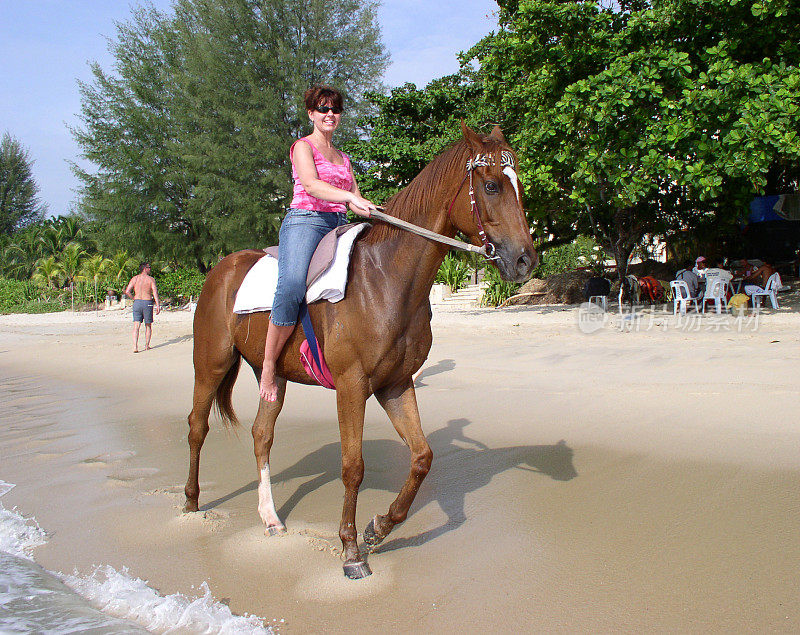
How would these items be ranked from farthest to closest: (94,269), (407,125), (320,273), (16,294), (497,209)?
(16,294) < (94,269) < (407,125) < (320,273) < (497,209)

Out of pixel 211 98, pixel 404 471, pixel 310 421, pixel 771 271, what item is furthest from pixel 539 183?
pixel 211 98

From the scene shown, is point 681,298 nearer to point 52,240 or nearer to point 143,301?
point 143,301

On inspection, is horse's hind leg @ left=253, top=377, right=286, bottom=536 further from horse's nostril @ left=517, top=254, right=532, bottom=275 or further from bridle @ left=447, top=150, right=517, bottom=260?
horse's nostril @ left=517, top=254, right=532, bottom=275

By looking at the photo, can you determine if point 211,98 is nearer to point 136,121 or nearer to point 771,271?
point 136,121

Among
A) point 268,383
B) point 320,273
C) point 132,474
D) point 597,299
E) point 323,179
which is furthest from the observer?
point 597,299

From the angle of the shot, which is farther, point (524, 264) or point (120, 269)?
point (120, 269)

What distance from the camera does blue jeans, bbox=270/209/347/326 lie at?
3480 millimetres

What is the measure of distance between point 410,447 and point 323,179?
1.68 meters

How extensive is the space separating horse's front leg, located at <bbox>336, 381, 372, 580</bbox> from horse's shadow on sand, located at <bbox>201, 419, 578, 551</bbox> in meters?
0.62

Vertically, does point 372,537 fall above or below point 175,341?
below

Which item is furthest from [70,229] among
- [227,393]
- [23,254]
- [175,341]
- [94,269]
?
[227,393]

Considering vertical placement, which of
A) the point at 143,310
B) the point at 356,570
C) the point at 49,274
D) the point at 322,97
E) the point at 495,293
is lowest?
the point at 356,570

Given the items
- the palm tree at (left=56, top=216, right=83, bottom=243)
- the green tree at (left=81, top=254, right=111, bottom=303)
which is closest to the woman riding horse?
the green tree at (left=81, top=254, right=111, bottom=303)

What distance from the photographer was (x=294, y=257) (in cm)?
352
